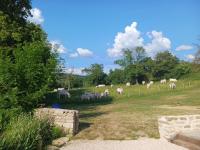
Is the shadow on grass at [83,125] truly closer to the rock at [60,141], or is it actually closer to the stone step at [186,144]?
the rock at [60,141]

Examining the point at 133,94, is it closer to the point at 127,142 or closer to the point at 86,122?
the point at 86,122

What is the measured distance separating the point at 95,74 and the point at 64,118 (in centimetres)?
8568

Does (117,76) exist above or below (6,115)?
above

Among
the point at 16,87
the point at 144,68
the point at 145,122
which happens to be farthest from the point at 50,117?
the point at 144,68

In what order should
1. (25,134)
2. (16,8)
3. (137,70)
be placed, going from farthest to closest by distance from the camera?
(137,70), (16,8), (25,134)

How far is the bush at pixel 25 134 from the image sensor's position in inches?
511

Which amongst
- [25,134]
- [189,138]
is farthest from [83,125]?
[25,134]

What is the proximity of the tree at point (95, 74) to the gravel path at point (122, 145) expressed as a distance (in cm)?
8633

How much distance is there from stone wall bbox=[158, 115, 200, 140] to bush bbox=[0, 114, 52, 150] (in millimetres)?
4605

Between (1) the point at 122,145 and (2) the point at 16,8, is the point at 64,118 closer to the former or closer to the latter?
(1) the point at 122,145

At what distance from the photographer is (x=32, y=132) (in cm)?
1440

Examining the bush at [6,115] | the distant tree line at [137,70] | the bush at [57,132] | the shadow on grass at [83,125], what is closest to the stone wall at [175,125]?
the shadow on grass at [83,125]

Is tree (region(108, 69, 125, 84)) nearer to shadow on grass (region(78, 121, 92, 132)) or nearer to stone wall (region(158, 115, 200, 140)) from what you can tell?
shadow on grass (region(78, 121, 92, 132))

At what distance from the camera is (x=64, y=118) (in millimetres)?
18344
